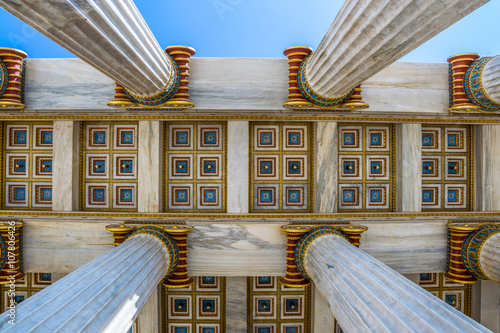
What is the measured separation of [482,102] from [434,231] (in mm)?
3810

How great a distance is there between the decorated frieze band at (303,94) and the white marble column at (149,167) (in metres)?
3.92

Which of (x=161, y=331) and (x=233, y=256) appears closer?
(x=233, y=256)

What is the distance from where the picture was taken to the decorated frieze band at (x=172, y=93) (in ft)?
22.1

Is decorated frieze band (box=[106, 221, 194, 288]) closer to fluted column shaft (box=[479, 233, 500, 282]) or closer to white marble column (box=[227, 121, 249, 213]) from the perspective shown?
white marble column (box=[227, 121, 249, 213])

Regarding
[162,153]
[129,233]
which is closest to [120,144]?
[162,153]

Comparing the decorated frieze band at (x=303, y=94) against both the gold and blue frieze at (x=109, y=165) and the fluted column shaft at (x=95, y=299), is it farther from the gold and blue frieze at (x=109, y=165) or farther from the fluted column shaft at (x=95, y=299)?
the fluted column shaft at (x=95, y=299)

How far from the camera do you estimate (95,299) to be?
12.5 ft

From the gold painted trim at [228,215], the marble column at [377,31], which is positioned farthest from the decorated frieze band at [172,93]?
the marble column at [377,31]

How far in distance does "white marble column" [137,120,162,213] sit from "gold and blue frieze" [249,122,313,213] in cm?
282

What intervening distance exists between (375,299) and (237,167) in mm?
4867

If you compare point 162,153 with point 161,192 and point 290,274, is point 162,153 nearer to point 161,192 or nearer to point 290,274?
point 161,192

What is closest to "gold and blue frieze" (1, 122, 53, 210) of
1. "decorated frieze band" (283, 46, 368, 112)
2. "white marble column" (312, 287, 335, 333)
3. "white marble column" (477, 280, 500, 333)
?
"decorated frieze band" (283, 46, 368, 112)

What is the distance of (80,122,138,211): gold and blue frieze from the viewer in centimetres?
809

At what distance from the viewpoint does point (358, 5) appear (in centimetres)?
374
